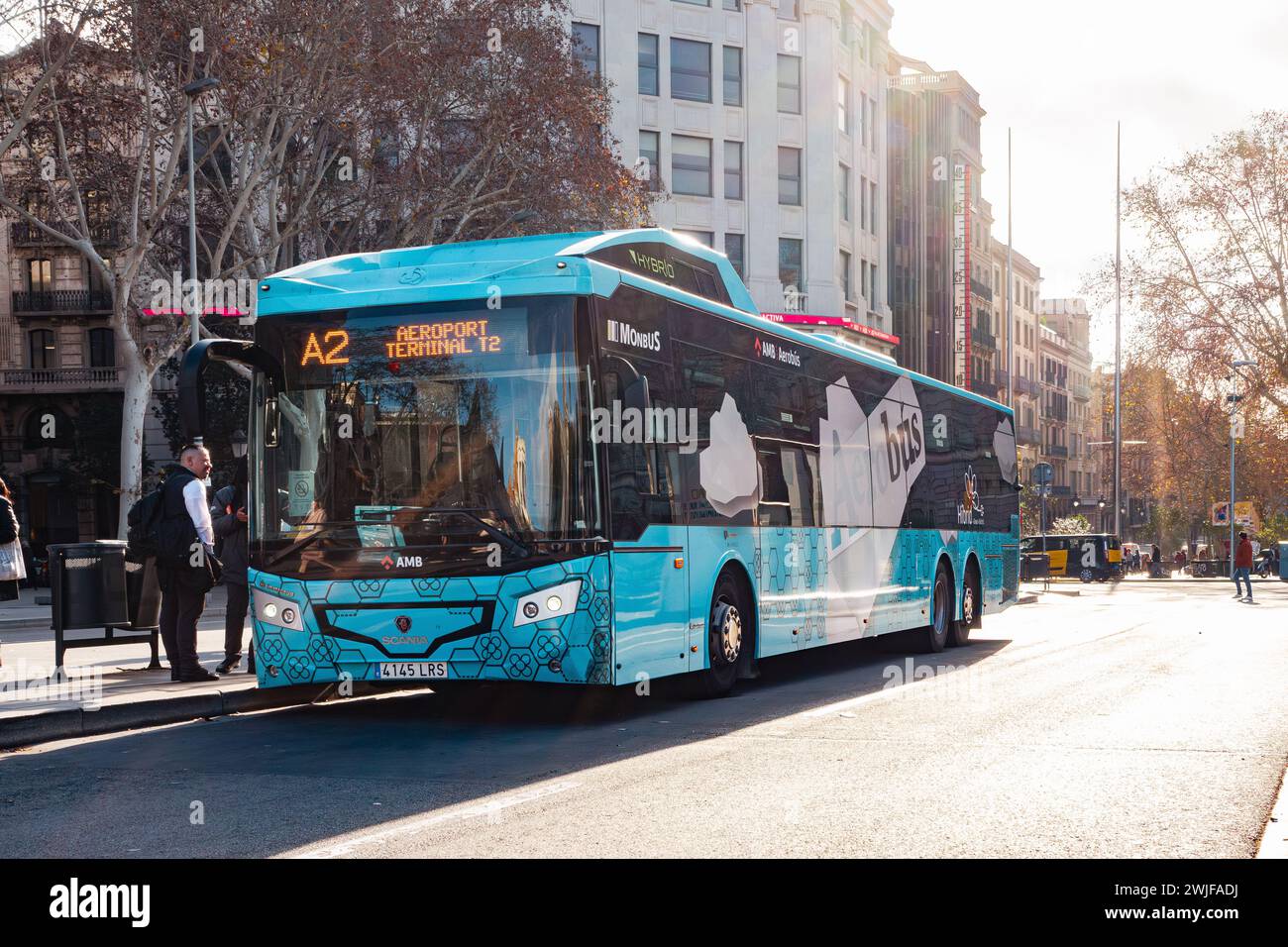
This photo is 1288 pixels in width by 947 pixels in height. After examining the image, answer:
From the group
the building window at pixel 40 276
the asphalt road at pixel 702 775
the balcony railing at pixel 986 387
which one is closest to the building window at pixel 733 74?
the building window at pixel 40 276

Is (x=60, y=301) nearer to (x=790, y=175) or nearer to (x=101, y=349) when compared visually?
(x=101, y=349)

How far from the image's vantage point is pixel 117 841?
21.9 feet

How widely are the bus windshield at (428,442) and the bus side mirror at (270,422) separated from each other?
0.30 ft

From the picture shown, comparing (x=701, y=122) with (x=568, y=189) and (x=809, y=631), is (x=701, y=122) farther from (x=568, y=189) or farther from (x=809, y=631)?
(x=809, y=631)

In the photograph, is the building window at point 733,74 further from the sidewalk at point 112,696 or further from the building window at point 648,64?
the sidewalk at point 112,696

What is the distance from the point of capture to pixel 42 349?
193 feet

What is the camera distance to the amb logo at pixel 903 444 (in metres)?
16.6

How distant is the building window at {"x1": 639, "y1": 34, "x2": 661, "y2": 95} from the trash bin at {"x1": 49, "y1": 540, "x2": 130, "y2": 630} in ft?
136

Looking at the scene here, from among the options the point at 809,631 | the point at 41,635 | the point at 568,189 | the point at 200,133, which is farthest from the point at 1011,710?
the point at 200,133

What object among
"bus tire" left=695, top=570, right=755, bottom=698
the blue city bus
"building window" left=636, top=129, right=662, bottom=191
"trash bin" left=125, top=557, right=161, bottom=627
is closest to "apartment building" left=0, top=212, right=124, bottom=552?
"building window" left=636, top=129, right=662, bottom=191

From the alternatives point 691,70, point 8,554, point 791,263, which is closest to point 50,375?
point 691,70

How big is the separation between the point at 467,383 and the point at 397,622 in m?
1.66

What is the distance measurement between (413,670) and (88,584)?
4.14m

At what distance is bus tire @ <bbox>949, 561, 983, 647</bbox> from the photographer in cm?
1912
